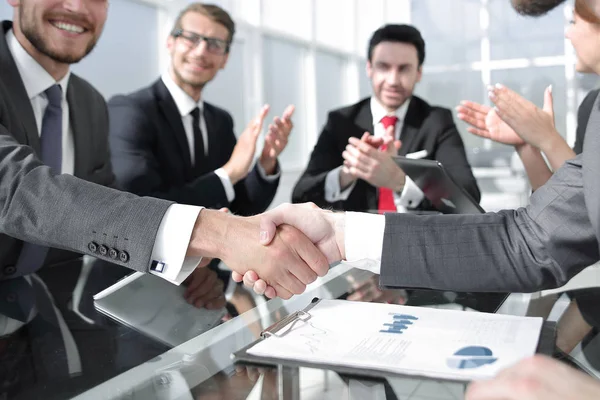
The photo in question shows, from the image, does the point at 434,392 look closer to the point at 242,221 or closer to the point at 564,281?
the point at 564,281

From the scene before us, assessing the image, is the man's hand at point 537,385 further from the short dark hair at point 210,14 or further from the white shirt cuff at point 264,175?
the short dark hair at point 210,14

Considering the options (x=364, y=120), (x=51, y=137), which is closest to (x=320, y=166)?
(x=364, y=120)

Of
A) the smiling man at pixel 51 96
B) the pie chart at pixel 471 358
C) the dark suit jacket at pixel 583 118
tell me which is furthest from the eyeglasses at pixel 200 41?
the pie chart at pixel 471 358

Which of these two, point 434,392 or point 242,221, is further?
point 242,221

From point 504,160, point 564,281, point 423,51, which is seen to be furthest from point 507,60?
point 564,281

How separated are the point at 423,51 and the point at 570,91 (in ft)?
A: 14.6

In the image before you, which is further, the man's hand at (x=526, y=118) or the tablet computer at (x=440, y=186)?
the man's hand at (x=526, y=118)

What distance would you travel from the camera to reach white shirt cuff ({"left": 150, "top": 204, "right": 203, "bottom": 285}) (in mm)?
1113

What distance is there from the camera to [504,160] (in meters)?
6.75

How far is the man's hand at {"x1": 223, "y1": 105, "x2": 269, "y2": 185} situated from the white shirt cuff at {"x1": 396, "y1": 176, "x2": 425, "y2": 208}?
2.34ft

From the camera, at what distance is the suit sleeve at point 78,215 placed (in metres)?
1.09

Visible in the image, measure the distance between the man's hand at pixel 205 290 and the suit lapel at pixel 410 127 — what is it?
1.65m

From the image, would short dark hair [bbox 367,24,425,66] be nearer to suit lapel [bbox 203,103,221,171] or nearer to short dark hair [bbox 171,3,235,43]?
short dark hair [bbox 171,3,235,43]

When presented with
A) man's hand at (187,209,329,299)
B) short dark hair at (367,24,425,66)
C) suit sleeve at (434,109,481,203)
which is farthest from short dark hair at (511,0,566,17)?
short dark hair at (367,24,425,66)
